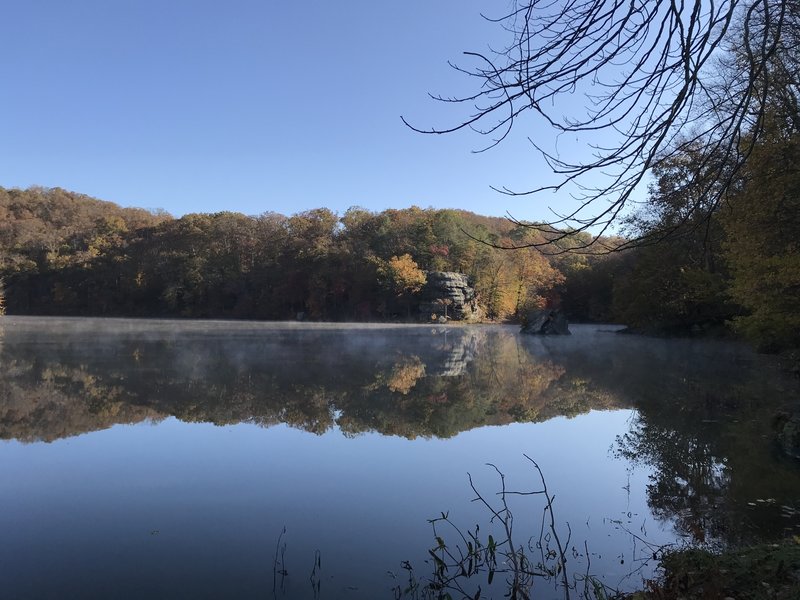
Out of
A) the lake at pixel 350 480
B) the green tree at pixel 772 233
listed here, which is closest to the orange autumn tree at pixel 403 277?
the green tree at pixel 772 233

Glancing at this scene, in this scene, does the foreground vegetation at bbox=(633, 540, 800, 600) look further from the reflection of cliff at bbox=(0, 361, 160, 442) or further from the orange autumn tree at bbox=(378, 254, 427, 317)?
the orange autumn tree at bbox=(378, 254, 427, 317)

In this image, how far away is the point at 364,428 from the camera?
7074 mm

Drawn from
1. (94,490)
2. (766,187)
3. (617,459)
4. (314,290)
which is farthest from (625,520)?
(314,290)

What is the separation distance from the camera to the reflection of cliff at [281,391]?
7441 mm

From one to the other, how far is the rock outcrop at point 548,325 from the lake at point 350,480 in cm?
1808

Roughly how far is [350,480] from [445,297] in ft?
135

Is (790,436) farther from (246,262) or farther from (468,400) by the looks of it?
(246,262)

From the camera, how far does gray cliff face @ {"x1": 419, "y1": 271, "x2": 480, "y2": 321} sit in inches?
1794

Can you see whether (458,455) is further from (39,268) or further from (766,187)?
(39,268)

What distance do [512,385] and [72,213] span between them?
209 ft

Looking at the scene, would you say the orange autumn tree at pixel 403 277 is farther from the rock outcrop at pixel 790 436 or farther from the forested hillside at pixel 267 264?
the rock outcrop at pixel 790 436

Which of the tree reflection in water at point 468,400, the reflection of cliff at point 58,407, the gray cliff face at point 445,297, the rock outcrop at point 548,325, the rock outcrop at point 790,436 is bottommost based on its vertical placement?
the reflection of cliff at point 58,407

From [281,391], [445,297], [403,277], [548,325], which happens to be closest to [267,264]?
[403,277]

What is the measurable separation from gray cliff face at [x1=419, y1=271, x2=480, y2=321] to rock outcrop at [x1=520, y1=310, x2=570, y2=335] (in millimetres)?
15447
